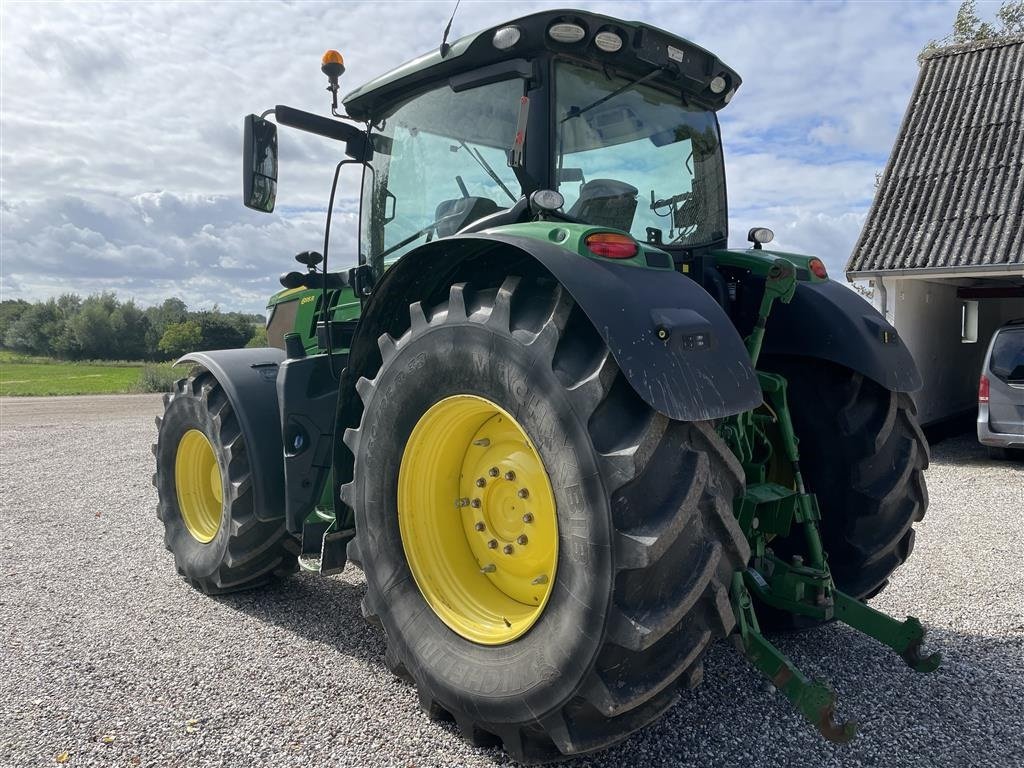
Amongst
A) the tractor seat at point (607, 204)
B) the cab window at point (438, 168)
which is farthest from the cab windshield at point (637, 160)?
the cab window at point (438, 168)

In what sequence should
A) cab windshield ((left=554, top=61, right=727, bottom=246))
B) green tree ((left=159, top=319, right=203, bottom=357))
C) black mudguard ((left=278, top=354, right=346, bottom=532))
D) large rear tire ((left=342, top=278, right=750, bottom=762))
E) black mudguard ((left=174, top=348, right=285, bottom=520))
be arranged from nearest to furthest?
large rear tire ((left=342, top=278, right=750, bottom=762)) < cab windshield ((left=554, top=61, right=727, bottom=246)) < black mudguard ((left=278, top=354, right=346, bottom=532)) < black mudguard ((left=174, top=348, right=285, bottom=520)) < green tree ((left=159, top=319, right=203, bottom=357))

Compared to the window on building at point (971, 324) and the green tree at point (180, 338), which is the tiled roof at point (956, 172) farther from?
the green tree at point (180, 338)

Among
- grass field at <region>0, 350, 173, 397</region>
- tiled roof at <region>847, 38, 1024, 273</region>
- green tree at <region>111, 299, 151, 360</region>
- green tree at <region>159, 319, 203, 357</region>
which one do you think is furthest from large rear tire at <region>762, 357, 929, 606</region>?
green tree at <region>111, 299, 151, 360</region>

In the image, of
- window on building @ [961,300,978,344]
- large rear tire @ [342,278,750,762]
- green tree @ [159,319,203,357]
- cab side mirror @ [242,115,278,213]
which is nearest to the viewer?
large rear tire @ [342,278,750,762]

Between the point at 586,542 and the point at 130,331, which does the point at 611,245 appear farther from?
the point at 130,331

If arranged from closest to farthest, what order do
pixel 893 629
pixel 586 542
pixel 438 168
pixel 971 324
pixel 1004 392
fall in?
pixel 586 542, pixel 893 629, pixel 438 168, pixel 971 324, pixel 1004 392

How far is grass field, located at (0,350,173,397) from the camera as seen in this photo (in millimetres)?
27984

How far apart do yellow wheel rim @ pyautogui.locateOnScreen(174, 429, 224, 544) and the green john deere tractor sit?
0.52 feet

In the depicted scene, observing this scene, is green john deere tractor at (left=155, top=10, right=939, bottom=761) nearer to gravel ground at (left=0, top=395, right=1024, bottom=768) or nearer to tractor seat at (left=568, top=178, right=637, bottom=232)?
tractor seat at (left=568, top=178, right=637, bottom=232)

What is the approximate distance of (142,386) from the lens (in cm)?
2736

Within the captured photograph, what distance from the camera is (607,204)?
9.75ft

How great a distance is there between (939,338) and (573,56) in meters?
11.4

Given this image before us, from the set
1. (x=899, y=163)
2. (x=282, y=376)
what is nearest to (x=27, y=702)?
(x=282, y=376)

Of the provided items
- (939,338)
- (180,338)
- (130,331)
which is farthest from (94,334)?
(939,338)
